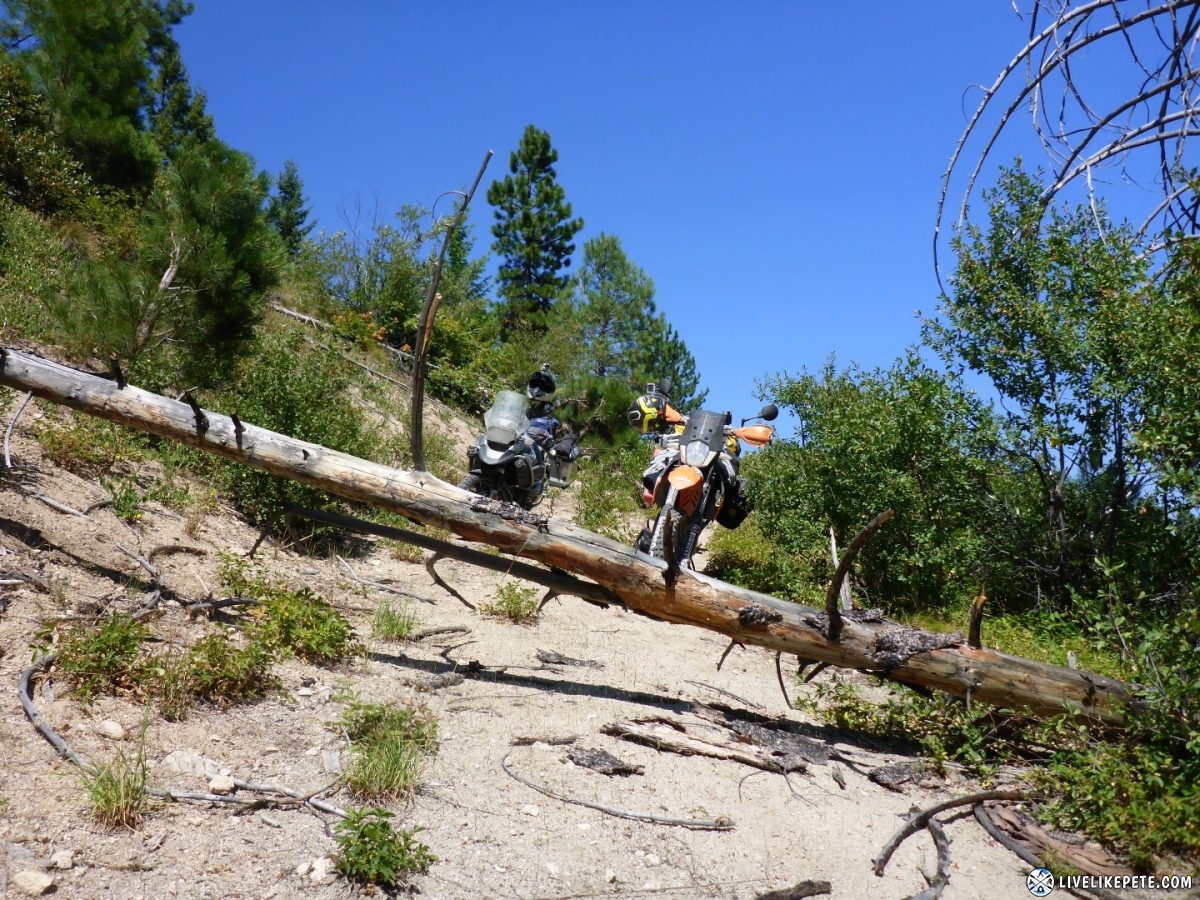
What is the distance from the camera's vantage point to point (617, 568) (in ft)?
16.1

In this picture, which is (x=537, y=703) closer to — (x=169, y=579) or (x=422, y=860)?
(x=422, y=860)

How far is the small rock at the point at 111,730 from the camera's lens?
11.2 ft

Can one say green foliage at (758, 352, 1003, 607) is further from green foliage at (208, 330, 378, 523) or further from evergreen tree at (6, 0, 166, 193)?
→ evergreen tree at (6, 0, 166, 193)

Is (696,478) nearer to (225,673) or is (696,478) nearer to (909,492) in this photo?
(909,492)

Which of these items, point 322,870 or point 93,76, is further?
point 93,76

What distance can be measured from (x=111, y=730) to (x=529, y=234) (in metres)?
22.3

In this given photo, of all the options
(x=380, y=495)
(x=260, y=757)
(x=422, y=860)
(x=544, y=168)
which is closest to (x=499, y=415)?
(x=380, y=495)

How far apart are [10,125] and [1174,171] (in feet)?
44.2

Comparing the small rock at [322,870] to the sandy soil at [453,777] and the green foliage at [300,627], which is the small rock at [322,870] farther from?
the green foliage at [300,627]

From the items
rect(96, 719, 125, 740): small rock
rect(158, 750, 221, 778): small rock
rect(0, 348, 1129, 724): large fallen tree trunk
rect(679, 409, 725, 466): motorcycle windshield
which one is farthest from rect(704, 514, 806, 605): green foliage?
rect(96, 719, 125, 740): small rock

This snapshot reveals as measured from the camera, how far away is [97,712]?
11.6ft

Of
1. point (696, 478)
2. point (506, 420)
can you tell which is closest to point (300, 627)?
point (506, 420)

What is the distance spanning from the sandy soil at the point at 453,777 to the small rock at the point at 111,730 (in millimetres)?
36

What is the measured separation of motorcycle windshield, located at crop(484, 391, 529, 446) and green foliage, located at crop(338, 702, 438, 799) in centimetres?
311
